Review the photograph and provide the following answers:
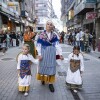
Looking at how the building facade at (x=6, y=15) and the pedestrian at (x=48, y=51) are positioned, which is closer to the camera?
the pedestrian at (x=48, y=51)

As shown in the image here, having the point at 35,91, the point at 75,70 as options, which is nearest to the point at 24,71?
the point at 35,91

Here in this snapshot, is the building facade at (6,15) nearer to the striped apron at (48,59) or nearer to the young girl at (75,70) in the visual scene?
the striped apron at (48,59)

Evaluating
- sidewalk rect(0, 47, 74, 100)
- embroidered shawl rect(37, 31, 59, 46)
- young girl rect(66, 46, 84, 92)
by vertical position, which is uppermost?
embroidered shawl rect(37, 31, 59, 46)

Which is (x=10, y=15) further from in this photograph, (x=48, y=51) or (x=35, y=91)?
(x=35, y=91)

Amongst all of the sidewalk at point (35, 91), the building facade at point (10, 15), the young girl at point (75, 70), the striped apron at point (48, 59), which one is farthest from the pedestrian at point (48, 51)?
the building facade at point (10, 15)

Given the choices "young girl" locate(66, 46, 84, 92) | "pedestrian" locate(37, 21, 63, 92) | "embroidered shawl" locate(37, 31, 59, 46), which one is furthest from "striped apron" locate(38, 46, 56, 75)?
"young girl" locate(66, 46, 84, 92)

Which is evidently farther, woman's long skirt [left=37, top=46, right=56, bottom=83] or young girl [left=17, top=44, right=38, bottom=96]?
woman's long skirt [left=37, top=46, right=56, bottom=83]

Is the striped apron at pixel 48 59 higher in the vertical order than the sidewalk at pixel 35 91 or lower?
higher

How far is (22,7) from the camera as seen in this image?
72.4 metres

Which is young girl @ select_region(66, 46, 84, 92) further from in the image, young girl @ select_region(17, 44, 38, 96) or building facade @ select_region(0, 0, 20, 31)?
building facade @ select_region(0, 0, 20, 31)

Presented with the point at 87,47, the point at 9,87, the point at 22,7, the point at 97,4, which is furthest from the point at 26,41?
the point at 22,7

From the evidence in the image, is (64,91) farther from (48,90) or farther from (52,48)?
(52,48)

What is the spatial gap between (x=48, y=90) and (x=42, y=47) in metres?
1.14

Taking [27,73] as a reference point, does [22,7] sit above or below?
above
